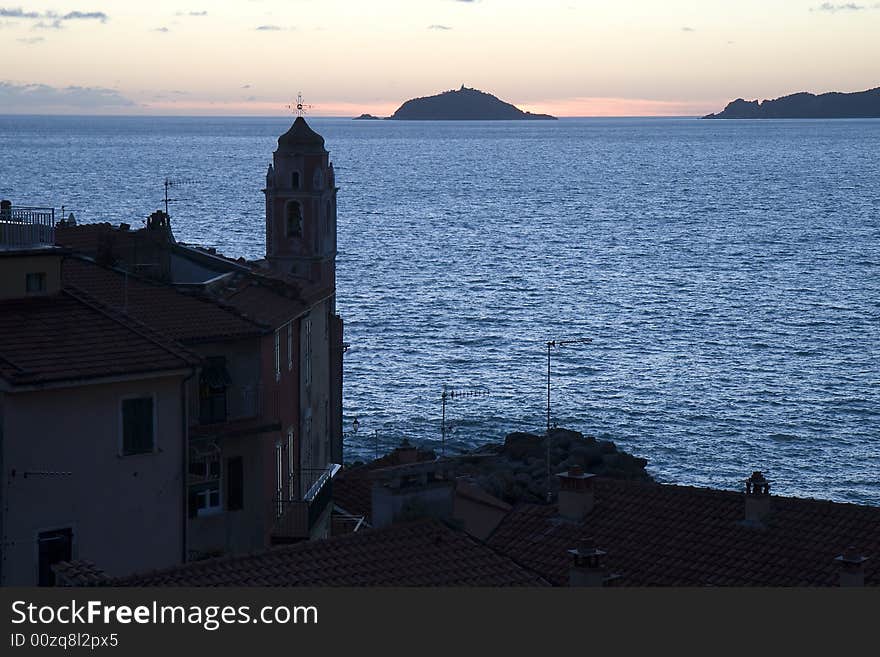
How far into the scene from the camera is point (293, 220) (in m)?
49.6

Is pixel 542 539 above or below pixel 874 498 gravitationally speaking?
above

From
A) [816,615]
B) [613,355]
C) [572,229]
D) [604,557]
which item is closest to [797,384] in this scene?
[613,355]

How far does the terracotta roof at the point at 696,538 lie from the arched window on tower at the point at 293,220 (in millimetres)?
19301

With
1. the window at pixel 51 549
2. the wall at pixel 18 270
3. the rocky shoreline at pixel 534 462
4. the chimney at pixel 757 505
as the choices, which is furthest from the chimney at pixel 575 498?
the rocky shoreline at pixel 534 462

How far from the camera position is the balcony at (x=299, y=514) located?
109 ft

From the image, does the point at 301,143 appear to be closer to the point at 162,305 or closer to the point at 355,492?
the point at 355,492

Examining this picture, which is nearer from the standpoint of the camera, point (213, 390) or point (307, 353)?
point (213, 390)

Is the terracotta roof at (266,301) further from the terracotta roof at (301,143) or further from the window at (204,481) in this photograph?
the terracotta roof at (301,143)

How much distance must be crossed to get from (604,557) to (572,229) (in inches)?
6212

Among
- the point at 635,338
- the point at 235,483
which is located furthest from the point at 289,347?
the point at 635,338

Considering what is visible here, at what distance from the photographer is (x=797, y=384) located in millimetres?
84875

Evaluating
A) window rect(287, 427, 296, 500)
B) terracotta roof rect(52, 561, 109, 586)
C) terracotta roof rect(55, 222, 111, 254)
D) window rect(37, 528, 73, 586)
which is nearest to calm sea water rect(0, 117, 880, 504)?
window rect(287, 427, 296, 500)

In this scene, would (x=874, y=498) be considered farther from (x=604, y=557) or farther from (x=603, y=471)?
(x=604, y=557)

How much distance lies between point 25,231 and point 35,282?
60.3 inches
